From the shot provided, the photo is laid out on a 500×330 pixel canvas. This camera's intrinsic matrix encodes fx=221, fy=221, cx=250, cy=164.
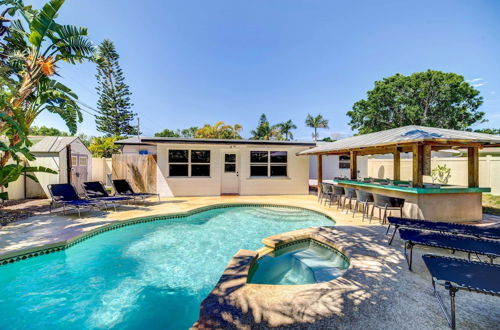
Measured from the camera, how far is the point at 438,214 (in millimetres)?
6254

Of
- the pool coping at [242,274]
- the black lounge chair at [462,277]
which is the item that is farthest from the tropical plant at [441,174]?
the black lounge chair at [462,277]

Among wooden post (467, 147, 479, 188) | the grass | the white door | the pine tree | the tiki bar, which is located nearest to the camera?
the tiki bar

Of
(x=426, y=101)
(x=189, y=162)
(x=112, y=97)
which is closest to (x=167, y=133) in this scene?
(x=112, y=97)

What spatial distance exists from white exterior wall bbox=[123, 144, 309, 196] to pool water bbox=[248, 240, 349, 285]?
710cm

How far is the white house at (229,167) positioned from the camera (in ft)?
37.6

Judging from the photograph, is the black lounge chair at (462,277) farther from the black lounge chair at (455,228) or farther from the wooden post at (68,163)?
the wooden post at (68,163)

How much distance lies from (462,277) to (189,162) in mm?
10892

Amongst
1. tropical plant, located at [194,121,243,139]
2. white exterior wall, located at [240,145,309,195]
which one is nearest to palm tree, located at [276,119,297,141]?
tropical plant, located at [194,121,243,139]

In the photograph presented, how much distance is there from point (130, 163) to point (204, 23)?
9.15m

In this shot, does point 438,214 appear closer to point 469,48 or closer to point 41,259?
point 41,259

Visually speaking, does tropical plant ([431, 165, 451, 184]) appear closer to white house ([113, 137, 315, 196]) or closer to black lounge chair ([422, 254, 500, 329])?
white house ([113, 137, 315, 196])

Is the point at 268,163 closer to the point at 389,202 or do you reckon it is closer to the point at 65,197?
the point at 389,202

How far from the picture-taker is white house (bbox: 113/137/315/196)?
11.5 meters

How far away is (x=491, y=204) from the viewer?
924 cm
